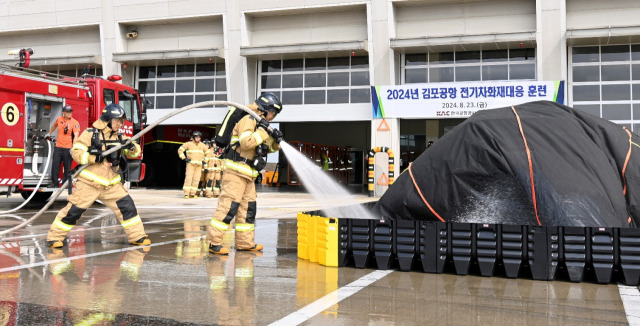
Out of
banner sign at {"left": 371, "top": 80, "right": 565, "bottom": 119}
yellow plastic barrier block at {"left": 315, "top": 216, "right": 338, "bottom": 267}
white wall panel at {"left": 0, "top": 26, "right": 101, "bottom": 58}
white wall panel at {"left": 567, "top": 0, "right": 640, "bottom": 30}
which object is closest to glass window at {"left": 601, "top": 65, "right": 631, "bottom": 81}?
white wall panel at {"left": 567, "top": 0, "right": 640, "bottom": 30}

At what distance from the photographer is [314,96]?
80.4 feet

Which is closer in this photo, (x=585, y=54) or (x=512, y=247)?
(x=512, y=247)

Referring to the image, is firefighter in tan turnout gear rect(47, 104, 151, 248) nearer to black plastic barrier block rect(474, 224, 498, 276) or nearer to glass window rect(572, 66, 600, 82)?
black plastic barrier block rect(474, 224, 498, 276)

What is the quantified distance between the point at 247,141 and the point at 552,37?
1676cm

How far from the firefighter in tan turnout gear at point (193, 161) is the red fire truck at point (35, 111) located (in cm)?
308

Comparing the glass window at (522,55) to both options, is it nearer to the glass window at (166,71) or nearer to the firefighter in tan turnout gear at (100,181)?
the glass window at (166,71)

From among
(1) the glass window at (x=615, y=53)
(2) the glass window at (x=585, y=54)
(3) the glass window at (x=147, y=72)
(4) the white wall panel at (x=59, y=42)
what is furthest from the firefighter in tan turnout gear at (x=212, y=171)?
(1) the glass window at (x=615, y=53)

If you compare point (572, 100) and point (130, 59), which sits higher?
point (130, 59)

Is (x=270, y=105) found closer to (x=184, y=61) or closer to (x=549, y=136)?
(x=549, y=136)

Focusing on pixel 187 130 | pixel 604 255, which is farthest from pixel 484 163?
pixel 187 130

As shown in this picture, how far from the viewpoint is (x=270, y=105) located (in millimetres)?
7609

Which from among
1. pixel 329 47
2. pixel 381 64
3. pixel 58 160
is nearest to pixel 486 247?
pixel 58 160

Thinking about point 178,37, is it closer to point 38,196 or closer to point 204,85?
point 204,85

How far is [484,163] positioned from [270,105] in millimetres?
2715
